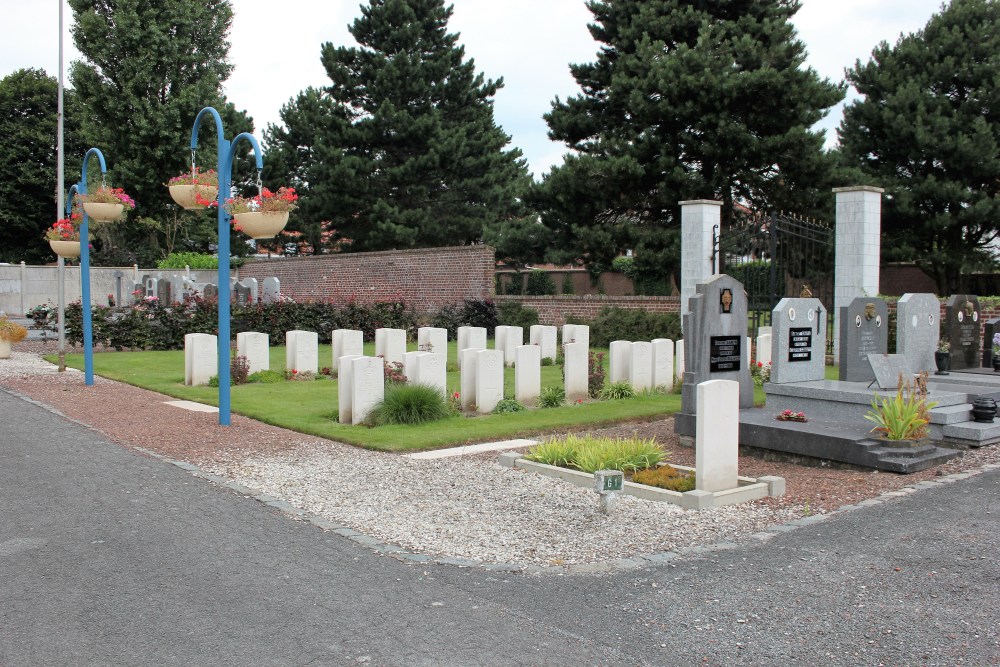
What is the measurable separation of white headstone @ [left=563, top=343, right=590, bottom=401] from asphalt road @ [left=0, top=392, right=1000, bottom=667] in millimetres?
6826

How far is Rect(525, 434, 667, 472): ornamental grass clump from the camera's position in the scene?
26.4 feet

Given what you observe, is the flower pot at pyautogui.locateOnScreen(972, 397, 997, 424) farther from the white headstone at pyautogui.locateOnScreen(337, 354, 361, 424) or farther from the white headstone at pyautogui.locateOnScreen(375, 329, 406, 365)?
the white headstone at pyautogui.locateOnScreen(375, 329, 406, 365)

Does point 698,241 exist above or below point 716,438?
above

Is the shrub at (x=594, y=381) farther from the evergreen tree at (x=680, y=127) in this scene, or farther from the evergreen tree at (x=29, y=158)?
the evergreen tree at (x=29, y=158)

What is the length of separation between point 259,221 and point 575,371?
562 cm

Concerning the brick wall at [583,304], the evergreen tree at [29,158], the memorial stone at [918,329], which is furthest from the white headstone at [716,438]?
the evergreen tree at [29,158]

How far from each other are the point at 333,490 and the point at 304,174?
37810 millimetres

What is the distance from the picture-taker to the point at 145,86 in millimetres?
37875

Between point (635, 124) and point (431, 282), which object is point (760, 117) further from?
point (431, 282)

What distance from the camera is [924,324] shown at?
13586mm

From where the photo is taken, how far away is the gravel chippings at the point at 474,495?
616 centimetres

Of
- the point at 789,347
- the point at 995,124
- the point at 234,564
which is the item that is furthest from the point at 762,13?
the point at 234,564

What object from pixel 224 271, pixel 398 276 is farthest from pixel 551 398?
pixel 398 276

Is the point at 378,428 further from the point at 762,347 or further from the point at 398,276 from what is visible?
the point at 398,276
